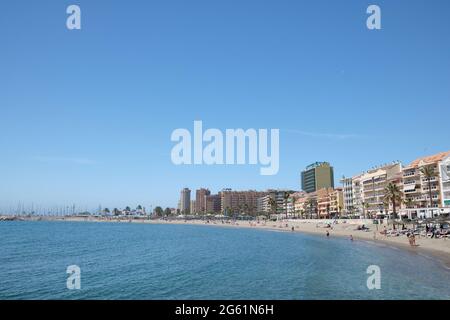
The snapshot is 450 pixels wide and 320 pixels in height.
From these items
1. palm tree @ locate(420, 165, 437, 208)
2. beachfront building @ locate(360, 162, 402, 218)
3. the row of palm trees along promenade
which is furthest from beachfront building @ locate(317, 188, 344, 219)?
palm tree @ locate(420, 165, 437, 208)

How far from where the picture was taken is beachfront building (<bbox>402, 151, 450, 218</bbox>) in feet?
283

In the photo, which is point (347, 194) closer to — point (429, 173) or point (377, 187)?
point (377, 187)

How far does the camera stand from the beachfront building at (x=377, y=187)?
120 metres

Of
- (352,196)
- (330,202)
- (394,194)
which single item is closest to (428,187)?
(394,194)

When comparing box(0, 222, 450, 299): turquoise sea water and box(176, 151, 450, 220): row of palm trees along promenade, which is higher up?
box(176, 151, 450, 220): row of palm trees along promenade

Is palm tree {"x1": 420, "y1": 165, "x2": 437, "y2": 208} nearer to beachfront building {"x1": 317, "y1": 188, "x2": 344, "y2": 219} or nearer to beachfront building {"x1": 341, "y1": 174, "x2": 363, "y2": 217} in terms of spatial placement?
beachfront building {"x1": 341, "y1": 174, "x2": 363, "y2": 217}

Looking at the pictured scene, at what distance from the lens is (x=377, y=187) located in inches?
4919

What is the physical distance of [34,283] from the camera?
34.7 meters

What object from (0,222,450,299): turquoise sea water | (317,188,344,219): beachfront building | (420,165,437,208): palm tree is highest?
(420,165,437,208): palm tree

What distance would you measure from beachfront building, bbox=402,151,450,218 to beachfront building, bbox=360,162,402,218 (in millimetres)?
Result: 10830

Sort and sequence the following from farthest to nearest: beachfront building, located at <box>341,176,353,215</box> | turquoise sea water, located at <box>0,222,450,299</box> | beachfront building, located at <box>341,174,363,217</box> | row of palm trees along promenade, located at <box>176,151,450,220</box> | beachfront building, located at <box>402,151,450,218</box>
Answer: beachfront building, located at <box>341,176,353,215</box> → beachfront building, located at <box>341,174,363,217</box> → row of palm trees along promenade, located at <box>176,151,450,220</box> → beachfront building, located at <box>402,151,450,218</box> → turquoise sea water, located at <box>0,222,450,299</box>
